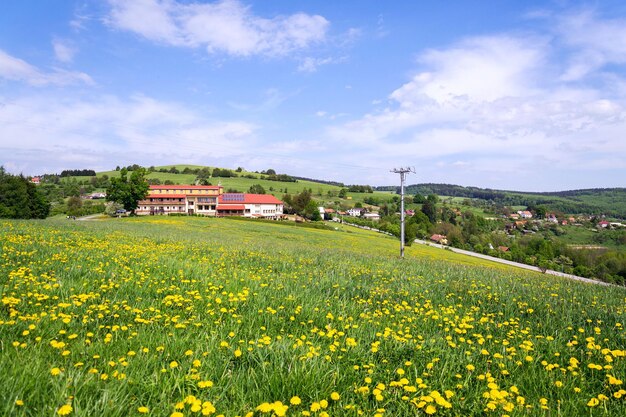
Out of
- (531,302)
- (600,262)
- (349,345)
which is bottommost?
(600,262)

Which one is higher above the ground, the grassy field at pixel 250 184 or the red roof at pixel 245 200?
the grassy field at pixel 250 184

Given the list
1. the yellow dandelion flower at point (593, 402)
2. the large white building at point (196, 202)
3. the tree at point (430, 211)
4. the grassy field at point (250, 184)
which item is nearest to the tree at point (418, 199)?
the grassy field at point (250, 184)

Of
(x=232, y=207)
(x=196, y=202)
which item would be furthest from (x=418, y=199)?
(x=196, y=202)

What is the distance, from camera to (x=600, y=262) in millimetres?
97312

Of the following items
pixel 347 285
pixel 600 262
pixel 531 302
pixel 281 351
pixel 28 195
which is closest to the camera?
pixel 281 351

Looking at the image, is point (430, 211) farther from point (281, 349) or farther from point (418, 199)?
point (281, 349)

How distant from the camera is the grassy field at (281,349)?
3.33 metres

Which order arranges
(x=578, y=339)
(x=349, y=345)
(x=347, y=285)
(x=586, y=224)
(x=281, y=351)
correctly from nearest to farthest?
(x=281, y=351) < (x=349, y=345) < (x=578, y=339) < (x=347, y=285) < (x=586, y=224)

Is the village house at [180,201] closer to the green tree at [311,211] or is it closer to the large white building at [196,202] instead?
the large white building at [196,202]

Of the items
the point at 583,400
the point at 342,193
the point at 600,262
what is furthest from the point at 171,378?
the point at 342,193

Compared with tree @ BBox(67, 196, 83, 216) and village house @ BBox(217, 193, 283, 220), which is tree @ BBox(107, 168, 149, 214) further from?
village house @ BBox(217, 193, 283, 220)

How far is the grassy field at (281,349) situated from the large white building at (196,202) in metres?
110

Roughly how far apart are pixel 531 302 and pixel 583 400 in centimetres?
505

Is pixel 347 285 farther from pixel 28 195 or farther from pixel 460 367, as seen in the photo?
pixel 28 195
